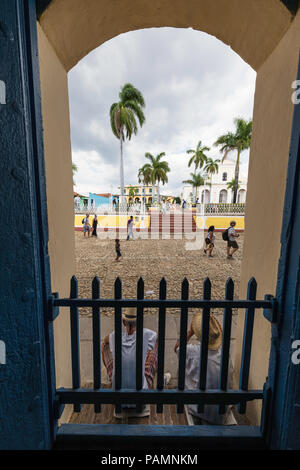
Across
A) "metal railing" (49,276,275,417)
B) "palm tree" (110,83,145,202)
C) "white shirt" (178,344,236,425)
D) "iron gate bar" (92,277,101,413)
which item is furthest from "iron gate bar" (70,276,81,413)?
"palm tree" (110,83,145,202)

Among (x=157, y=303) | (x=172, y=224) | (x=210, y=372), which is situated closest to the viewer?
(x=157, y=303)

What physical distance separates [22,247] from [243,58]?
260cm

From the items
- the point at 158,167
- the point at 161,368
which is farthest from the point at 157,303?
the point at 158,167

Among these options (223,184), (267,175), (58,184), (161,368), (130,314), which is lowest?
(161,368)

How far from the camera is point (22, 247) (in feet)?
3.62

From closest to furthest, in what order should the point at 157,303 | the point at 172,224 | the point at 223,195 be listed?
the point at 157,303, the point at 172,224, the point at 223,195

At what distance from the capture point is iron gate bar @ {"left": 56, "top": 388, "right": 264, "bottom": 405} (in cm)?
138

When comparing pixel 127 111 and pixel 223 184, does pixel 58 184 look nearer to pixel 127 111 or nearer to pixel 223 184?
pixel 127 111

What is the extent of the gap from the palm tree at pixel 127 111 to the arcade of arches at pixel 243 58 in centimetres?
2150

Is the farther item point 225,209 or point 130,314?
point 225,209

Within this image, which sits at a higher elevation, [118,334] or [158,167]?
[158,167]

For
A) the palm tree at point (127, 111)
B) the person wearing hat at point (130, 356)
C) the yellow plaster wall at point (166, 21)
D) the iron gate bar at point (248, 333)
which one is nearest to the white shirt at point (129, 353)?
the person wearing hat at point (130, 356)
